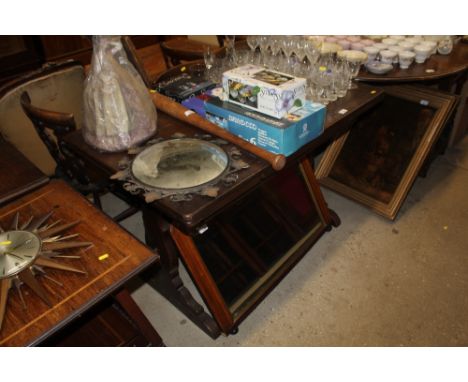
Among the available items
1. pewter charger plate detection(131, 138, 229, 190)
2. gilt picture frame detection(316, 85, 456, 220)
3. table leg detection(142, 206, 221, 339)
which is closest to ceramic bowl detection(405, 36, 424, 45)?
gilt picture frame detection(316, 85, 456, 220)

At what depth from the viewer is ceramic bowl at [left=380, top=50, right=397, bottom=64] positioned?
74.1 inches

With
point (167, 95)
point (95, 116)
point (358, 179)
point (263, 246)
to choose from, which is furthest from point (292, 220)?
point (95, 116)

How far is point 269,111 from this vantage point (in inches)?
49.5

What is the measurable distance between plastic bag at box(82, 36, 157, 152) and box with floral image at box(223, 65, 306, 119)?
1.00 ft

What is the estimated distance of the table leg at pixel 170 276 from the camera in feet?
4.88

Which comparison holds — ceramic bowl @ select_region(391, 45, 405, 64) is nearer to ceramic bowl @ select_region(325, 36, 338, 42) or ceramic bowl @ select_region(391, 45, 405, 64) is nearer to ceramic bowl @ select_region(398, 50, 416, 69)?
ceramic bowl @ select_region(398, 50, 416, 69)

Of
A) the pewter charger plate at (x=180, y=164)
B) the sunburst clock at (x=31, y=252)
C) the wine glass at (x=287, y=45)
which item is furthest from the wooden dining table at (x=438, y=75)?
the sunburst clock at (x=31, y=252)

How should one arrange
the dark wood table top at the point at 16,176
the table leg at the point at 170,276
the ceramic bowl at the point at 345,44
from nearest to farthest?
the dark wood table top at the point at 16,176
the table leg at the point at 170,276
the ceramic bowl at the point at 345,44

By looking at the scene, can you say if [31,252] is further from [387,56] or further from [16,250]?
[387,56]

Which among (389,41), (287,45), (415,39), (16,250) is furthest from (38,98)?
(415,39)

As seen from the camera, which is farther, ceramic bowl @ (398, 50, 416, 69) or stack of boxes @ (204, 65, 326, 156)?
ceramic bowl @ (398, 50, 416, 69)

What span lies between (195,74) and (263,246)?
2.75 ft

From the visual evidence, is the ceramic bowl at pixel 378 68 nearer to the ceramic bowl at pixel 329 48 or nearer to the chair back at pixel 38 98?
the ceramic bowl at pixel 329 48

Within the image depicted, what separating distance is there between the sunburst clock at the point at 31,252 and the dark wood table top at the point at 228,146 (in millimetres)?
244
